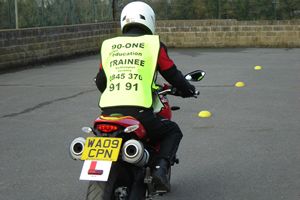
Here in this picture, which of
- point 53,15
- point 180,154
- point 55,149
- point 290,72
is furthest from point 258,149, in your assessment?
point 53,15

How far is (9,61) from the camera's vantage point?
1744cm

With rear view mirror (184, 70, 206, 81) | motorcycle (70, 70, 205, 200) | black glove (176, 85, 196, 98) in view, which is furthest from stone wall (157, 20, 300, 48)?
motorcycle (70, 70, 205, 200)

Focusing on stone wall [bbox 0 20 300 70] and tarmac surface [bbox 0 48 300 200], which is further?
stone wall [bbox 0 20 300 70]

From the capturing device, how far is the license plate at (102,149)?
398 cm

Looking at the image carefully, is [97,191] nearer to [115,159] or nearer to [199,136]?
[115,159]

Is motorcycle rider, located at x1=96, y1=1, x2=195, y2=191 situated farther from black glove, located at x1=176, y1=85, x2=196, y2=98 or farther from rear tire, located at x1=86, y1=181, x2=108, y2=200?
rear tire, located at x1=86, y1=181, x2=108, y2=200

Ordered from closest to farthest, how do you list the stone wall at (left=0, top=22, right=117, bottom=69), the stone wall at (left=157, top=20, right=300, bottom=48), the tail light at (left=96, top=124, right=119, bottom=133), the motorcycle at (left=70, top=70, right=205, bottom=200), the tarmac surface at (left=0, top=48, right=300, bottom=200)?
the motorcycle at (left=70, top=70, right=205, bottom=200) < the tail light at (left=96, top=124, right=119, bottom=133) < the tarmac surface at (left=0, top=48, right=300, bottom=200) < the stone wall at (left=0, top=22, right=117, bottom=69) < the stone wall at (left=157, top=20, right=300, bottom=48)

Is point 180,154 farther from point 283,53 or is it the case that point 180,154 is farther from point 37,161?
point 283,53

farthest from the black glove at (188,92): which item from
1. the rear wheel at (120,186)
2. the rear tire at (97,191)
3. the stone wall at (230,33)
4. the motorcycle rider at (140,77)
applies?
the stone wall at (230,33)

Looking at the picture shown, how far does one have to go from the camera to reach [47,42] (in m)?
19.8

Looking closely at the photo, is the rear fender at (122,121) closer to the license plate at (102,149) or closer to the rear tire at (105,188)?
the license plate at (102,149)

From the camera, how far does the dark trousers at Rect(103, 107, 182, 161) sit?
4355mm

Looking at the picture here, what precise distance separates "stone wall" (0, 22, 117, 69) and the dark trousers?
43.0 feet

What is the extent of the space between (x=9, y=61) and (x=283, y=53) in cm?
1001
